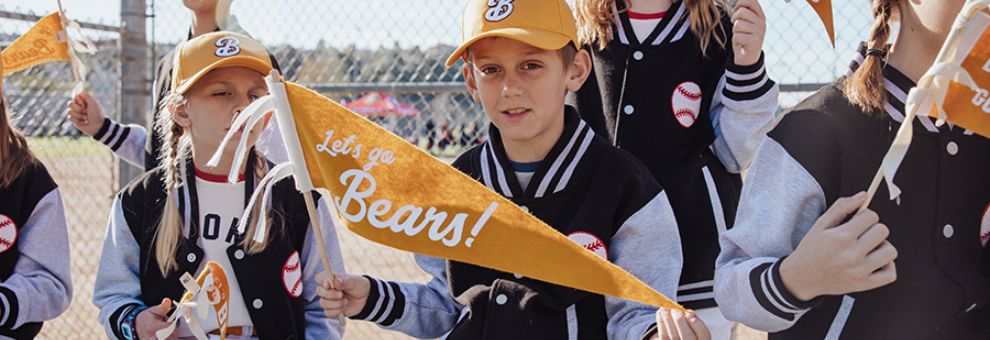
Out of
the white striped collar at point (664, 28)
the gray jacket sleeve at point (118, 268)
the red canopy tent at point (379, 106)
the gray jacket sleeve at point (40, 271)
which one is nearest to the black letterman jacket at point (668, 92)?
the white striped collar at point (664, 28)

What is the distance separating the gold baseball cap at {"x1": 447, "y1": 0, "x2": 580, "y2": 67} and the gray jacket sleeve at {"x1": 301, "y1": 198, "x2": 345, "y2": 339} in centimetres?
65

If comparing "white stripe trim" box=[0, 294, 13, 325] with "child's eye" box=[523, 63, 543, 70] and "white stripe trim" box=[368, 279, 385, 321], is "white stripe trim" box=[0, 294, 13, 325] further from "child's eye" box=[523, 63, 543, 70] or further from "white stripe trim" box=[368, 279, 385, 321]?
"child's eye" box=[523, 63, 543, 70]

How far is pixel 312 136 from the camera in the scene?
1918 mm

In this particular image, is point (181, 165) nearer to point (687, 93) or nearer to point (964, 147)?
point (687, 93)

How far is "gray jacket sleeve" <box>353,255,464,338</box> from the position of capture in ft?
7.51

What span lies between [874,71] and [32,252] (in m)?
2.25

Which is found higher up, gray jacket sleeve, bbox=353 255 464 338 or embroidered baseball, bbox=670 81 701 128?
embroidered baseball, bbox=670 81 701 128

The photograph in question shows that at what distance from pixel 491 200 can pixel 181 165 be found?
1262 mm

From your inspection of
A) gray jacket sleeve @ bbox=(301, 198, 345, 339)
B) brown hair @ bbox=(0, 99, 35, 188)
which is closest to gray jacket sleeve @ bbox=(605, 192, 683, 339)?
gray jacket sleeve @ bbox=(301, 198, 345, 339)

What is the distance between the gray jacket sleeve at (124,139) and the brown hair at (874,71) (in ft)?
9.17

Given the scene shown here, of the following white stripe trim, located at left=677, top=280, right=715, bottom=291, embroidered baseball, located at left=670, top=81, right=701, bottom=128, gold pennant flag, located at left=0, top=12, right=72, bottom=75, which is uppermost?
gold pennant flag, located at left=0, top=12, right=72, bottom=75

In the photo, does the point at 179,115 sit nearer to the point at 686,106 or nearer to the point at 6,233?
the point at 6,233

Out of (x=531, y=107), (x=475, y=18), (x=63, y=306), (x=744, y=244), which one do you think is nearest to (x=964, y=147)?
(x=744, y=244)

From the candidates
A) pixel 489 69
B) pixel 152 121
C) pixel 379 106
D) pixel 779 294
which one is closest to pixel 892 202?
pixel 779 294
